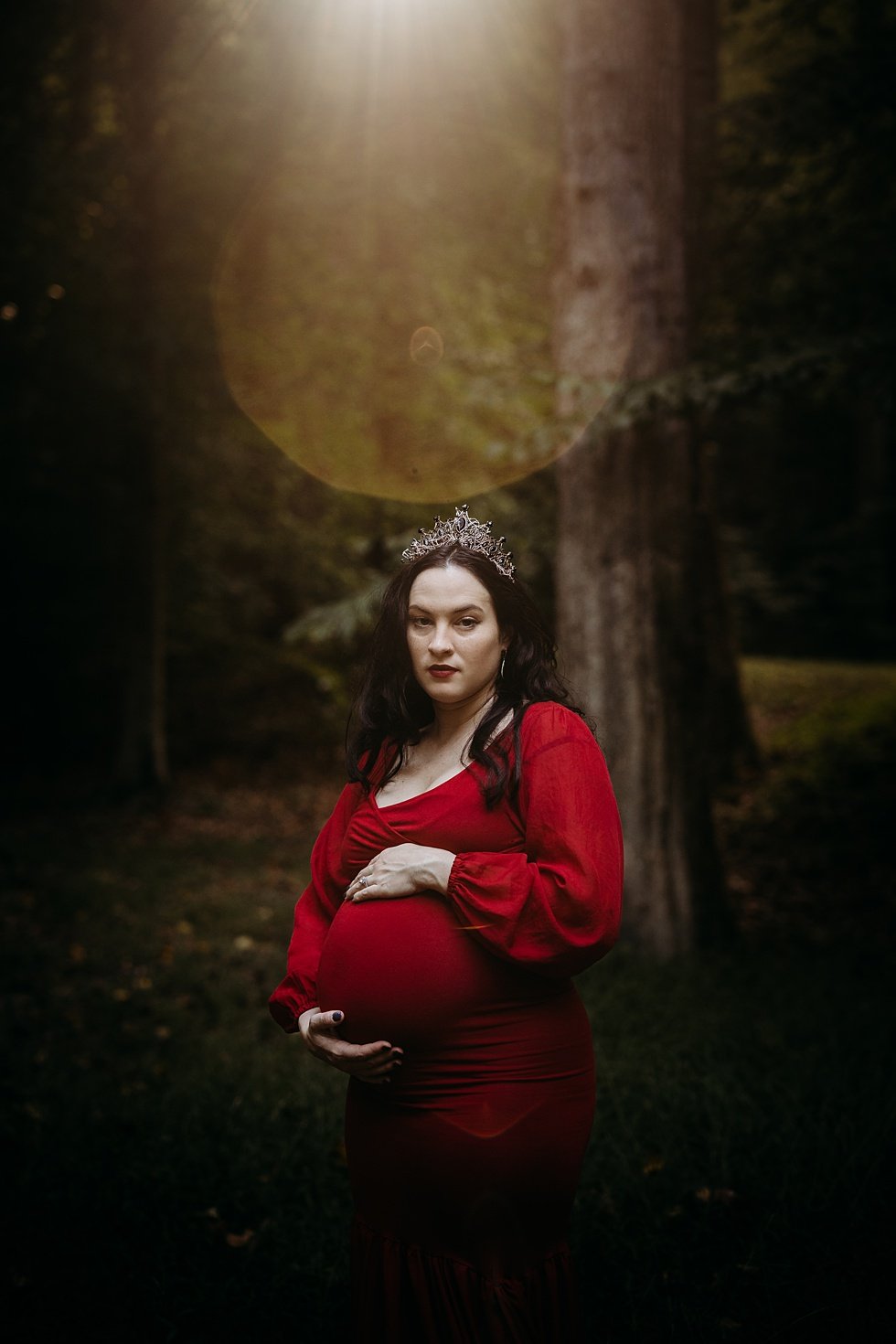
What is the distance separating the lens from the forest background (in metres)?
3.31

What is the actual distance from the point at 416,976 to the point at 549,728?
611 mm

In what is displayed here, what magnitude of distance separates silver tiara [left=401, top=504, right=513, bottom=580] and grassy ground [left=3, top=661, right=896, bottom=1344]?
227 centimetres

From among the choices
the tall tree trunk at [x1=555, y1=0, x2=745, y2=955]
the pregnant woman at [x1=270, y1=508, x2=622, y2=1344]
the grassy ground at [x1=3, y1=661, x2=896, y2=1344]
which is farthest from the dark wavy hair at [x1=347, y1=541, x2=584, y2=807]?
the tall tree trunk at [x1=555, y1=0, x2=745, y2=955]

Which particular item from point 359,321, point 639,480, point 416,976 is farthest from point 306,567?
point 416,976

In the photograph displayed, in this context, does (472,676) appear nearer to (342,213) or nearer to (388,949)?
(388,949)

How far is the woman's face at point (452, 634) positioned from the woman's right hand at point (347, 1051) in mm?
766

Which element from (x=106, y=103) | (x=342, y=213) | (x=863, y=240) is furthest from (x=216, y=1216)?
(x=106, y=103)

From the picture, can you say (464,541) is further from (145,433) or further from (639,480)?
(145,433)

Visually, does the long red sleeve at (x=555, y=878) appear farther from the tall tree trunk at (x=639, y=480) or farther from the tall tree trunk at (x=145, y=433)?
the tall tree trunk at (x=145, y=433)

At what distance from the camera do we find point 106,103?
37.6 feet

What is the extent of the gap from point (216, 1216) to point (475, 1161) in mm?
1853

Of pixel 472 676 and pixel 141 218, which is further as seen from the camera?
pixel 141 218

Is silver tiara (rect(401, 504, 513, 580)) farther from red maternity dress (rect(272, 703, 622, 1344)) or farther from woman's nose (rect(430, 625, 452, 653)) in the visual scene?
red maternity dress (rect(272, 703, 622, 1344))

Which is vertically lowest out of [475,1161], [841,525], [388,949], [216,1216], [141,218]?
[216,1216]
